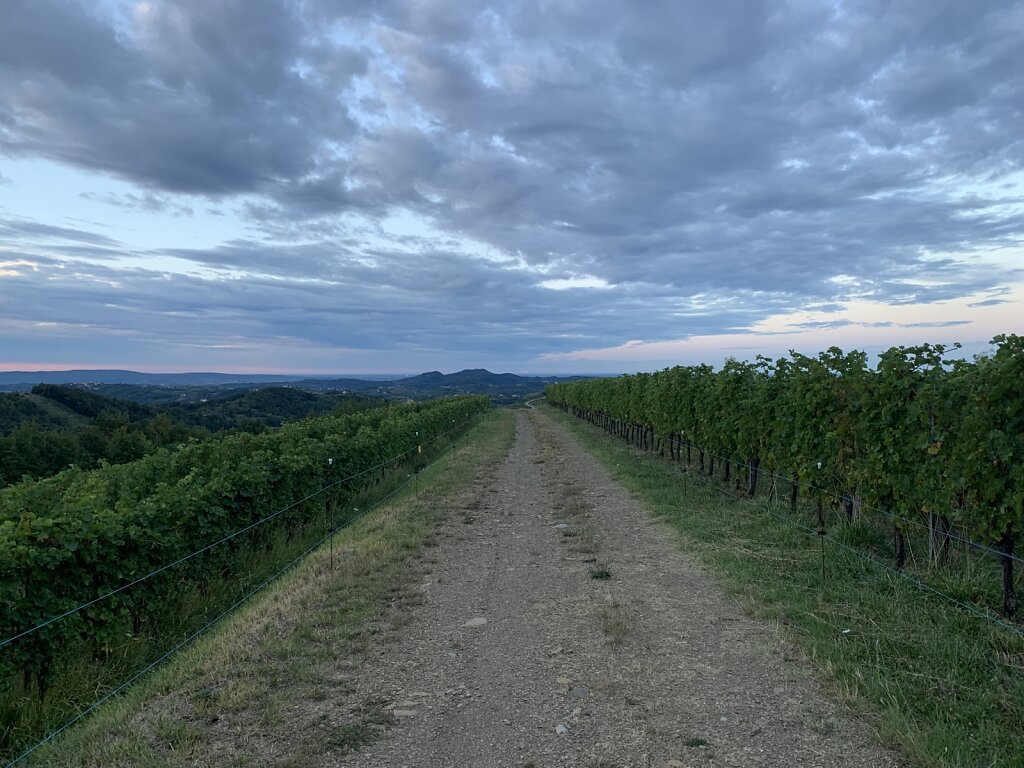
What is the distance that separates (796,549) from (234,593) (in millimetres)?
8087

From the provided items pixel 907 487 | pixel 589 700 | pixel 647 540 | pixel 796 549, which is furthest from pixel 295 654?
pixel 907 487

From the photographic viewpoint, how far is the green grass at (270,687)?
3.83 m

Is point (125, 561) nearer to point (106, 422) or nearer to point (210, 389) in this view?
point (106, 422)

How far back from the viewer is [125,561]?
6160 mm

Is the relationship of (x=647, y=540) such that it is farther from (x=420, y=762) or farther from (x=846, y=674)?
(x=420, y=762)

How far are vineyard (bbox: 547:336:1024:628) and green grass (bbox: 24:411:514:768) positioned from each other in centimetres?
577

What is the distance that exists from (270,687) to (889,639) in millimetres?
5389

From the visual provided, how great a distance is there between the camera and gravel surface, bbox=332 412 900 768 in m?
3.81

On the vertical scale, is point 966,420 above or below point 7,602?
above

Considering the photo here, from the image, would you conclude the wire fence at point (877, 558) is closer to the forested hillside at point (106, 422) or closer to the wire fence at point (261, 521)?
the wire fence at point (261, 521)

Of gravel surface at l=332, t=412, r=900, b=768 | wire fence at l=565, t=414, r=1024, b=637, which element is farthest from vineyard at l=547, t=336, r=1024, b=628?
gravel surface at l=332, t=412, r=900, b=768

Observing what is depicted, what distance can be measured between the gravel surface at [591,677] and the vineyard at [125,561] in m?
2.80

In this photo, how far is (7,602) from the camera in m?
4.87

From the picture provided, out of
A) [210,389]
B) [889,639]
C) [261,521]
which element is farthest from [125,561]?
[210,389]
